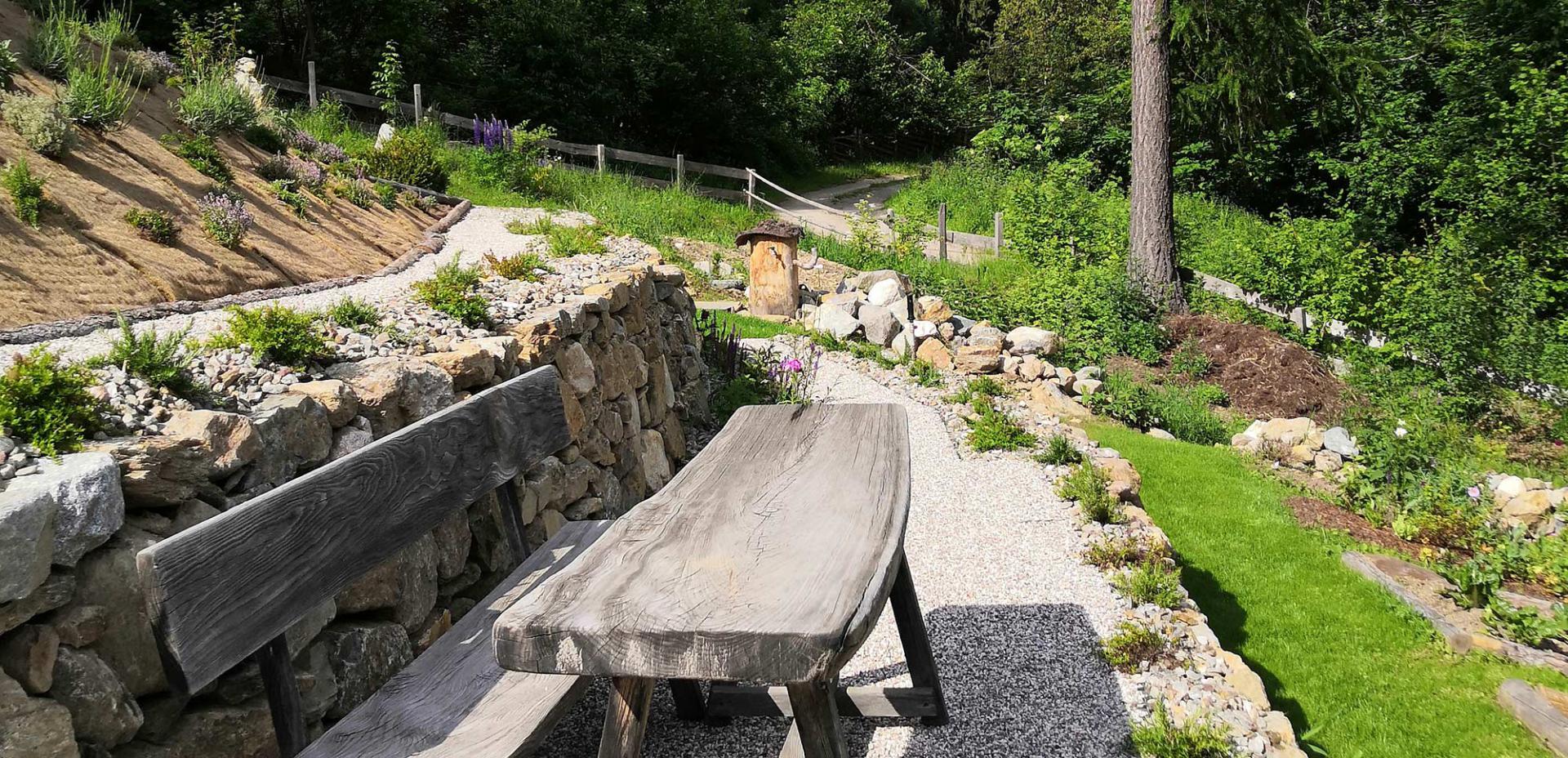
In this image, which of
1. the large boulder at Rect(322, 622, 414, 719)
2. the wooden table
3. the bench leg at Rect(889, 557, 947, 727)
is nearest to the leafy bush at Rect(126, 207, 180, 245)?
the large boulder at Rect(322, 622, 414, 719)

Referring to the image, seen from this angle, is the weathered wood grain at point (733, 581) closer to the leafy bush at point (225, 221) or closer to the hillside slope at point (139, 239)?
the hillside slope at point (139, 239)

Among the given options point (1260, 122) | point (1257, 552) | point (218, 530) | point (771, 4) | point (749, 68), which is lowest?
point (1257, 552)

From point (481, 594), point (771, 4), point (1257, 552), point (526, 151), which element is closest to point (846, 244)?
point (526, 151)

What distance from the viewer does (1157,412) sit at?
8.52 m

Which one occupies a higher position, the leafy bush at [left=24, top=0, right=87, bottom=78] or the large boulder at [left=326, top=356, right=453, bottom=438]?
the leafy bush at [left=24, top=0, right=87, bottom=78]

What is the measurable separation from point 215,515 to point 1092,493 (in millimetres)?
4445

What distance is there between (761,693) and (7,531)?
238 centimetres

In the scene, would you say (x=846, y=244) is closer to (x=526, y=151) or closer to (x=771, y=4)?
(x=526, y=151)

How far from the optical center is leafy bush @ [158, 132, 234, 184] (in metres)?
6.59

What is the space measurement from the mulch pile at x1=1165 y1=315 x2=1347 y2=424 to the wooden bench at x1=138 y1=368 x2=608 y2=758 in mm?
8203

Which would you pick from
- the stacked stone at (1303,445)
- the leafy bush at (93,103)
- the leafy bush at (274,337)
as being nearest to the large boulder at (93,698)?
the leafy bush at (274,337)

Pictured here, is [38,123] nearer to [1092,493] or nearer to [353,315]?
[353,315]

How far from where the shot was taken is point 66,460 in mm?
2006

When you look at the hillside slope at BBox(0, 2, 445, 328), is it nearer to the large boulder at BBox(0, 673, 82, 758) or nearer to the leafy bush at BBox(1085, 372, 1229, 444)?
the large boulder at BBox(0, 673, 82, 758)
